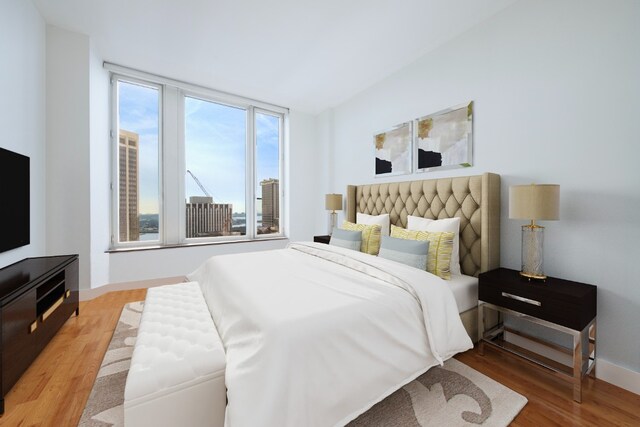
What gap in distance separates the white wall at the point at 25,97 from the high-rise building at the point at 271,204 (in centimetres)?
275

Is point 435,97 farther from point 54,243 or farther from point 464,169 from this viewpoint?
point 54,243

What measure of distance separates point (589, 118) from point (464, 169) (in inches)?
36.3

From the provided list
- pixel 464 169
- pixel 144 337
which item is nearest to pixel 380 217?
pixel 464 169

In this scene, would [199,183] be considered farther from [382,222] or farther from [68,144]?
[382,222]

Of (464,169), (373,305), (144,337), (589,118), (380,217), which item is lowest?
(144,337)

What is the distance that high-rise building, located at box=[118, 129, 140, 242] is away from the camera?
11.8ft

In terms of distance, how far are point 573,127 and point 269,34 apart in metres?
2.81

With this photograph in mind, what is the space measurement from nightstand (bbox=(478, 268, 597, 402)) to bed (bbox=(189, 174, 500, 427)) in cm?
17

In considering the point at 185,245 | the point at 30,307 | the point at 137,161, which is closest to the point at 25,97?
the point at 137,161

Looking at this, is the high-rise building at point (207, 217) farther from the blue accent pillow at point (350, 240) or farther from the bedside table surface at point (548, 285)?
the bedside table surface at point (548, 285)

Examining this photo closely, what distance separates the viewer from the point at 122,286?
11.2 feet

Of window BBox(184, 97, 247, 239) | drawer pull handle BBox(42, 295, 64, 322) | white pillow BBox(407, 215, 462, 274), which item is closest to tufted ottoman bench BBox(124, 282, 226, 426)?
drawer pull handle BBox(42, 295, 64, 322)

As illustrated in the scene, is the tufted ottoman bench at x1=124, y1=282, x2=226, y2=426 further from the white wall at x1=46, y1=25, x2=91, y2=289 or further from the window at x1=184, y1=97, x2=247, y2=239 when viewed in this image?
the window at x1=184, y1=97, x2=247, y2=239

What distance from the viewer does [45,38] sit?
2.73m
